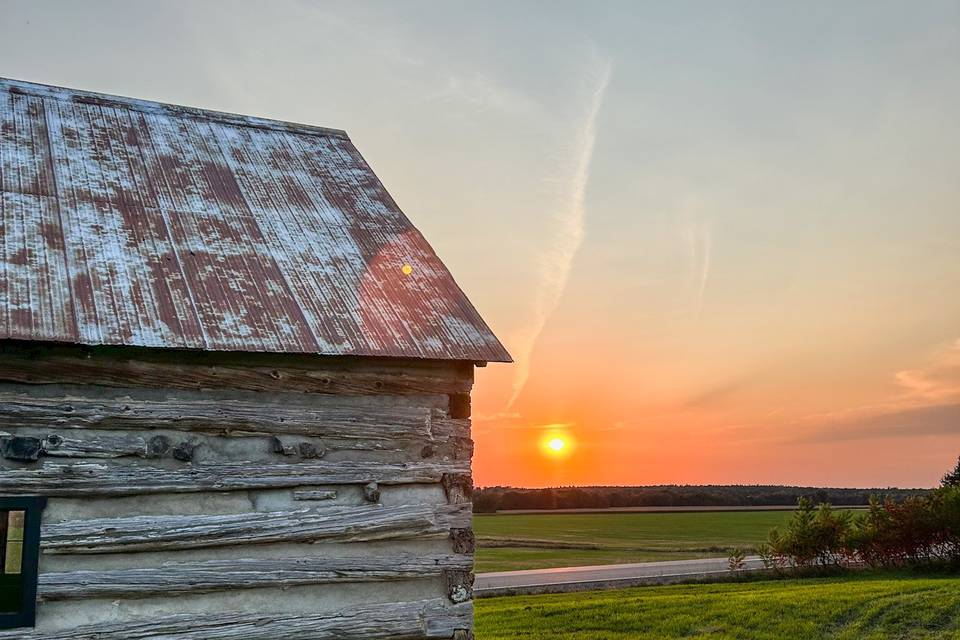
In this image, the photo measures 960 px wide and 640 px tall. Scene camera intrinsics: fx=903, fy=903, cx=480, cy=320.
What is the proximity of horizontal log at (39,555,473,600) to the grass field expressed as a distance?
20.1 metres

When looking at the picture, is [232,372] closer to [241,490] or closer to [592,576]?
[241,490]

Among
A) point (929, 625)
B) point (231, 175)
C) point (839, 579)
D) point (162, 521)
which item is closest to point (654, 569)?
point (839, 579)

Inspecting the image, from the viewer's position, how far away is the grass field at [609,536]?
34344 mm

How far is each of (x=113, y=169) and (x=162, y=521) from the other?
200 inches

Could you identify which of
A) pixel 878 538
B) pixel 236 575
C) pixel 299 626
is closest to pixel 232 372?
pixel 236 575

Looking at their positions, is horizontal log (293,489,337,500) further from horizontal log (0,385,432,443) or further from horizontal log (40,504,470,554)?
horizontal log (0,385,432,443)

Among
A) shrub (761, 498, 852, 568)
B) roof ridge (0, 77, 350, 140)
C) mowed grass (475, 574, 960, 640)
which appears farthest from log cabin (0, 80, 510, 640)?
shrub (761, 498, 852, 568)

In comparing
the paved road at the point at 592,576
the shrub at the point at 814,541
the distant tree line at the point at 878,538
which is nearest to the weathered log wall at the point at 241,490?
the paved road at the point at 592,576

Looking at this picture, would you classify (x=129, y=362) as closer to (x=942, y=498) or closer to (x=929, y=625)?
(x=929, y=625)

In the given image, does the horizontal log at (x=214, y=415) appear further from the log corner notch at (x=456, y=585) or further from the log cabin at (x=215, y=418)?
the log corner notch at (x=456, y=585)

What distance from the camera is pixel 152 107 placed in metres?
13.4

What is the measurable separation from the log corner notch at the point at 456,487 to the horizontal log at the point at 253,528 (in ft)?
0.28

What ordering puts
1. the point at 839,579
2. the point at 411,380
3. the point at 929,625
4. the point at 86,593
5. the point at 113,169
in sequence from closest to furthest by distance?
the point at 86,593 → the point at 411,380 → the point at 113,169 → the point at 929,625 → the point at 839,579

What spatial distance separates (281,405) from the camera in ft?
29.3
